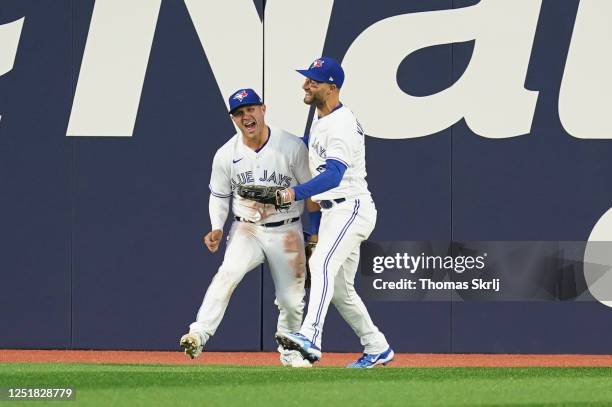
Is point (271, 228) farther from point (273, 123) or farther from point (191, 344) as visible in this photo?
point (273, 123)

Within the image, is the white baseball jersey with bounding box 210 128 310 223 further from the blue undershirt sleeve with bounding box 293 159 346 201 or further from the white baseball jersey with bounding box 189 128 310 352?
the blue undershirt sleeve with bounding box 293 159 346 201

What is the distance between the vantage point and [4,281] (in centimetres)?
1152

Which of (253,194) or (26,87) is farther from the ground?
(26,87)

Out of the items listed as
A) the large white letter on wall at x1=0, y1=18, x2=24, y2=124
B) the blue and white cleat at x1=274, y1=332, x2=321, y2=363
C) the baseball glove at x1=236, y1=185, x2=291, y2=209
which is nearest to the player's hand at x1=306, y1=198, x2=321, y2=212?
the baseball glove at x1=236, y1=185, x2=291, y2=209

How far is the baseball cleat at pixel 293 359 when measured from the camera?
9.19 m

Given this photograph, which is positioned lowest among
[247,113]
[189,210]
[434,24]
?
[189,210]

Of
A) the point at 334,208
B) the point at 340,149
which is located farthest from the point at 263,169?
the point at 340,149

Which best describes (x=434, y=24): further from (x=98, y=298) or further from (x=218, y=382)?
(x=218, y=382)

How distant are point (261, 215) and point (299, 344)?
45.2 inches

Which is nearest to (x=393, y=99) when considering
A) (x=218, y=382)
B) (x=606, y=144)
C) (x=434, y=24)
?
(x=434, y=24)

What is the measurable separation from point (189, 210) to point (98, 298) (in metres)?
1.03

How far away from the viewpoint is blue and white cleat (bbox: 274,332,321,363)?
840cm

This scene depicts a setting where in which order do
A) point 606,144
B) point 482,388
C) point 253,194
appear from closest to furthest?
point 482,388 → point 253,194 → point 606,144

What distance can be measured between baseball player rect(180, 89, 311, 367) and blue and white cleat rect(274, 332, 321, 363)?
27.8 inches
